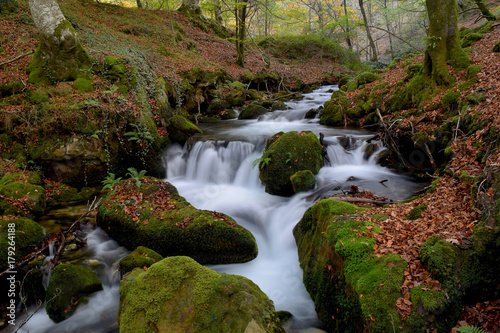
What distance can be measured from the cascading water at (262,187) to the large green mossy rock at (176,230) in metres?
0.40

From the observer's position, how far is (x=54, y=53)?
9.22 metres

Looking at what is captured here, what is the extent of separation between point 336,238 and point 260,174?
4.90 metres

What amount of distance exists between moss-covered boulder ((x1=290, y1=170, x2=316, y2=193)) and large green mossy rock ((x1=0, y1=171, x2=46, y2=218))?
6740 mm

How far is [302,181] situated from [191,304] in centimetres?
530

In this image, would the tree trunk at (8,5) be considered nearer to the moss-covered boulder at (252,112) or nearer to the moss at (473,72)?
the moss-covered boulder at (252,112)

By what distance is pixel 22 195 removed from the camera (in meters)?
6.64

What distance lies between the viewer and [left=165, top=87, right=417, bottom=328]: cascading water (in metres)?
5.43

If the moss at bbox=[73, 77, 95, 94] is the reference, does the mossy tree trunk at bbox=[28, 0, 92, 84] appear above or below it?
above

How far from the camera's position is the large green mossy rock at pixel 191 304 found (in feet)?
9.71

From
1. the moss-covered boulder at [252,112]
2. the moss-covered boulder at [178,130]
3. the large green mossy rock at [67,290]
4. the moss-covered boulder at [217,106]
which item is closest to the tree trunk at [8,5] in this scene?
the moss-covered boulder at [178,130]

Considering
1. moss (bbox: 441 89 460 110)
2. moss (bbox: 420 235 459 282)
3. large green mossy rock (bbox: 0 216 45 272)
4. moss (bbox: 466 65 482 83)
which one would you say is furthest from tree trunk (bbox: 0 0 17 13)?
moss (bbox: 466 65 482 83)

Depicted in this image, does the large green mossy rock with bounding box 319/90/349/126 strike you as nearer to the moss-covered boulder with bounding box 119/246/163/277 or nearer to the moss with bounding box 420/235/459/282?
the moss with bounding box 420/235/459/282

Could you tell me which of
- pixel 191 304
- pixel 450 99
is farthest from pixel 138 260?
pixel 450 99

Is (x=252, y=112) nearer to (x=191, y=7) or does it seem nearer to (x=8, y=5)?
(x=8, y=5)
